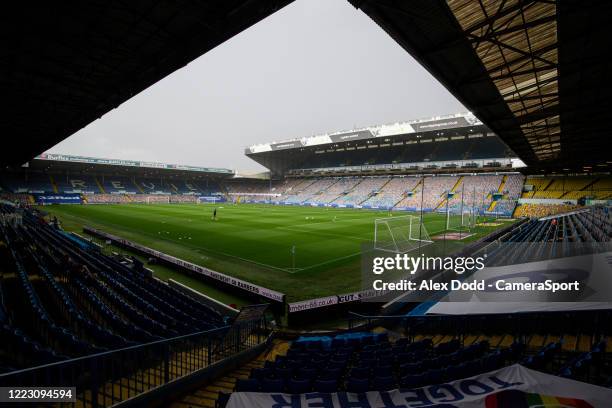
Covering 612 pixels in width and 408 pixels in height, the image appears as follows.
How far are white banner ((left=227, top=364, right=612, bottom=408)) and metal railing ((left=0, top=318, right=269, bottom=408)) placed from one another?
2.12 m

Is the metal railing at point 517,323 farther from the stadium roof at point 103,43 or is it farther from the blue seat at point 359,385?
the stadium roof at point 103,43

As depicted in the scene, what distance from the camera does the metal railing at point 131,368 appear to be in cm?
406

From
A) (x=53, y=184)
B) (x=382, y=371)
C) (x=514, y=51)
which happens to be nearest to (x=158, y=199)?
(x=53, y=184)

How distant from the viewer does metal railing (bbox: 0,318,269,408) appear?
4062 mm

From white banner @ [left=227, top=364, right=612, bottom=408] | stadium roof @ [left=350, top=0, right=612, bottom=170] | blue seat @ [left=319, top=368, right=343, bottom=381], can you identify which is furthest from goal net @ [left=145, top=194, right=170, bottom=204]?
white banner @ [left=227, top=364, right=612, bottom=408]

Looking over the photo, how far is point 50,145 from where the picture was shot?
22.7 m

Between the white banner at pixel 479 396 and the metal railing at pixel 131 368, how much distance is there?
2116 mm

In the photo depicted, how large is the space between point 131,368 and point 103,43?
850cm

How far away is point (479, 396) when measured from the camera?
3.77 meters

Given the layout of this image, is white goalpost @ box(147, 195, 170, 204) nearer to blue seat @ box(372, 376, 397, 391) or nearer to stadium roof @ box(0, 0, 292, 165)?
stadium roof @ box(0, 0, 292, 165)

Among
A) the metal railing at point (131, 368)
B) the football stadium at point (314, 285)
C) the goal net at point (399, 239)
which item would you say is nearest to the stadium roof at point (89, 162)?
the football stadium at point (314, 285)

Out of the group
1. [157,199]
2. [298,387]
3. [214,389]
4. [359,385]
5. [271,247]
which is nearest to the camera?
[359,385]

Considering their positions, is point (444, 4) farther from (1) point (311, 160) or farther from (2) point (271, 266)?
(1) point (311, 160)

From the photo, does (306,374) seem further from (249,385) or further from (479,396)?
(479,396)
